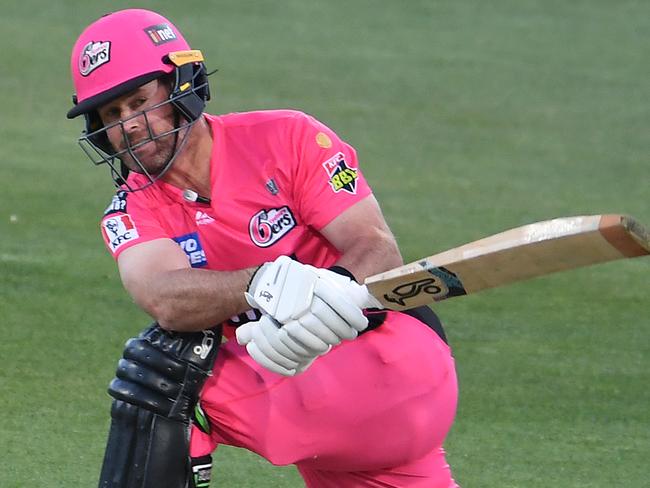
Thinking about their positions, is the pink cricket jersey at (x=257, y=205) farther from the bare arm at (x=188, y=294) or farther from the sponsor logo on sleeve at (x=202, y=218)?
the bare arm at (x=188, y=294)

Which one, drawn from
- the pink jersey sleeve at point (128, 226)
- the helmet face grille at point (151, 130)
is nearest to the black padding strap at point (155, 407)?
the pink jersey sleeve at point (128, 226)

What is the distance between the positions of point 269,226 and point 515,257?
1182 millimetres

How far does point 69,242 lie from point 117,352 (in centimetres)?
177

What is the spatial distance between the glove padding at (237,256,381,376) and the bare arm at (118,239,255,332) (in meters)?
0.24

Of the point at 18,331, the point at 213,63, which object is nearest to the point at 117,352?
the point at 18,331

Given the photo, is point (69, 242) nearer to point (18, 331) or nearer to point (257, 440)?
point (18, 331)

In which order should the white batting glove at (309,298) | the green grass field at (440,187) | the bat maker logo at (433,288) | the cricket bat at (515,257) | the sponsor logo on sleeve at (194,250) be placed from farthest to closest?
1. the green grass field at (440,187)
2. the sponsor logo on sleeve at (194,250)
3. the white batting glove at (309,298)
4. the bat maker logo at (433,288)
5. the cricket bat at (515,257)

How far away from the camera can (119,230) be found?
433 centimetres

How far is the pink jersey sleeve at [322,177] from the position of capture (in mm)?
4281

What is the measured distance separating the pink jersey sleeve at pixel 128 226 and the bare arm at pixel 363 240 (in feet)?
1.79

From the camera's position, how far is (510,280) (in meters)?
3.48

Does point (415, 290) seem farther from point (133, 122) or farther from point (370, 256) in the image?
point (133, 122)

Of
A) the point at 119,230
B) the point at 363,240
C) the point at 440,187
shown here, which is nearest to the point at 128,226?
the point at 119,230

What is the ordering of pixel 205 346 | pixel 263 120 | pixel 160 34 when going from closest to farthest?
1. pixel 205 346
2. pixel 160 34
3. pixel 263 120
